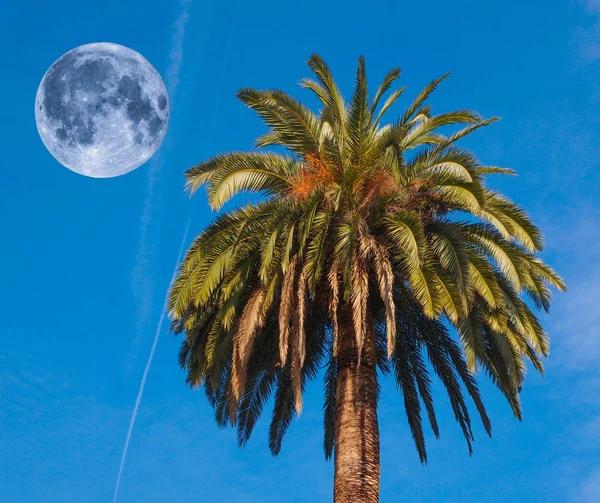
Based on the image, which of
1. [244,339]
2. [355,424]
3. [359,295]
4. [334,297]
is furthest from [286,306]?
[355,424]

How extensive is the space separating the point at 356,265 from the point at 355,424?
11.1 ft

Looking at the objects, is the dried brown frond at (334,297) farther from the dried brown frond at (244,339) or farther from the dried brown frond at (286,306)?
the dried brown frond at (244,339)

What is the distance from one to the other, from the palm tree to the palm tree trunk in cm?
3

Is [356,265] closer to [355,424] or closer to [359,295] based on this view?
[359,295]

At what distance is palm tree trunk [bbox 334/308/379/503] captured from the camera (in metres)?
19.8

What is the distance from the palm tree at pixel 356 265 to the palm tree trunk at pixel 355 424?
0.10 feet

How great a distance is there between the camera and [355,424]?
2059cm

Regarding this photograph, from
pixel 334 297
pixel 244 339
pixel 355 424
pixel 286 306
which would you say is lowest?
pixel 355 424

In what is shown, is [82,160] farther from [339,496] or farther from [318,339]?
[339,496]

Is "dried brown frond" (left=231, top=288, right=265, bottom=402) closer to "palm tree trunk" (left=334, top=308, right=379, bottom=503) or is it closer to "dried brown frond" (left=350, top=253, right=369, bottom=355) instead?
"dried brown frond" (left=350, top=253, right=369, bottom=355)

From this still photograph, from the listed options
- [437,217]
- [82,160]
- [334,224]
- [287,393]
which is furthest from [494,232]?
[82,160]

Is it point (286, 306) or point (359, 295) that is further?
point (359, 295)

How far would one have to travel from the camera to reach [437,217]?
2228 centimetres

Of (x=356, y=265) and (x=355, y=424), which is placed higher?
(x=356, y=265)
